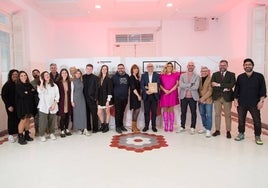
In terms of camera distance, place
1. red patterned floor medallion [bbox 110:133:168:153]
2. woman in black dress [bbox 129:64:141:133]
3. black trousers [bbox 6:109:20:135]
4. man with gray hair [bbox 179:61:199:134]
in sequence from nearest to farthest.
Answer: red patterned floor medallion [bbox 110:133:168:153], black trousers [bbox 6:109:20:135], man with gray hair [bbox 179:61:199:134], woman in black dress [bbox 129:64:141:133]

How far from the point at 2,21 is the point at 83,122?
3270 millimetres

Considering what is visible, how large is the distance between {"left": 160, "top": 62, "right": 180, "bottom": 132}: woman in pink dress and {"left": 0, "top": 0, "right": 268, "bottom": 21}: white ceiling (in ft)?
7.59

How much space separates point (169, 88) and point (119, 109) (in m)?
1.13

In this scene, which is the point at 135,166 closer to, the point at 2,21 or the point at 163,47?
the point at 2,21

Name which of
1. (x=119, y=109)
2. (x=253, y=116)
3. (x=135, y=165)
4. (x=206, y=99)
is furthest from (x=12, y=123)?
(x=253, y=116)

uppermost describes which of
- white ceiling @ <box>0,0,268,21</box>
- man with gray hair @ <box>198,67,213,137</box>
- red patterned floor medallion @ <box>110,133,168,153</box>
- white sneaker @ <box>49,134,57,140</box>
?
white ceiling @ <box>0,0,268,21</box>

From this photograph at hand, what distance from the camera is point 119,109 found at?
196 inches

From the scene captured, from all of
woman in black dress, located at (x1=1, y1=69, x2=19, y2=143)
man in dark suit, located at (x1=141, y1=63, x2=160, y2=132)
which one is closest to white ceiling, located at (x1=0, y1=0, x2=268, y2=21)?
woman in black dress, located at (x1=1, y1=69, x2=19, y2=143)

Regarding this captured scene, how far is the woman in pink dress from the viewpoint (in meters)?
4.87

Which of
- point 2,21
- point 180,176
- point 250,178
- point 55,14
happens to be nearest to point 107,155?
point 180,176

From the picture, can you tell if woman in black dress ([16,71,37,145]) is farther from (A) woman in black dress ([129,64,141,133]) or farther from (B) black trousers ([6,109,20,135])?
(A) woman in black dress ([129,64,141,133])

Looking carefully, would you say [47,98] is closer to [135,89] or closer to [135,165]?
[135,89]

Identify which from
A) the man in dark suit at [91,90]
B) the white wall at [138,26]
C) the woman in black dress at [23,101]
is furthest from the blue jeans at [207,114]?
the white wall at [138,26]

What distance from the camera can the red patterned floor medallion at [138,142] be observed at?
3.94 m
